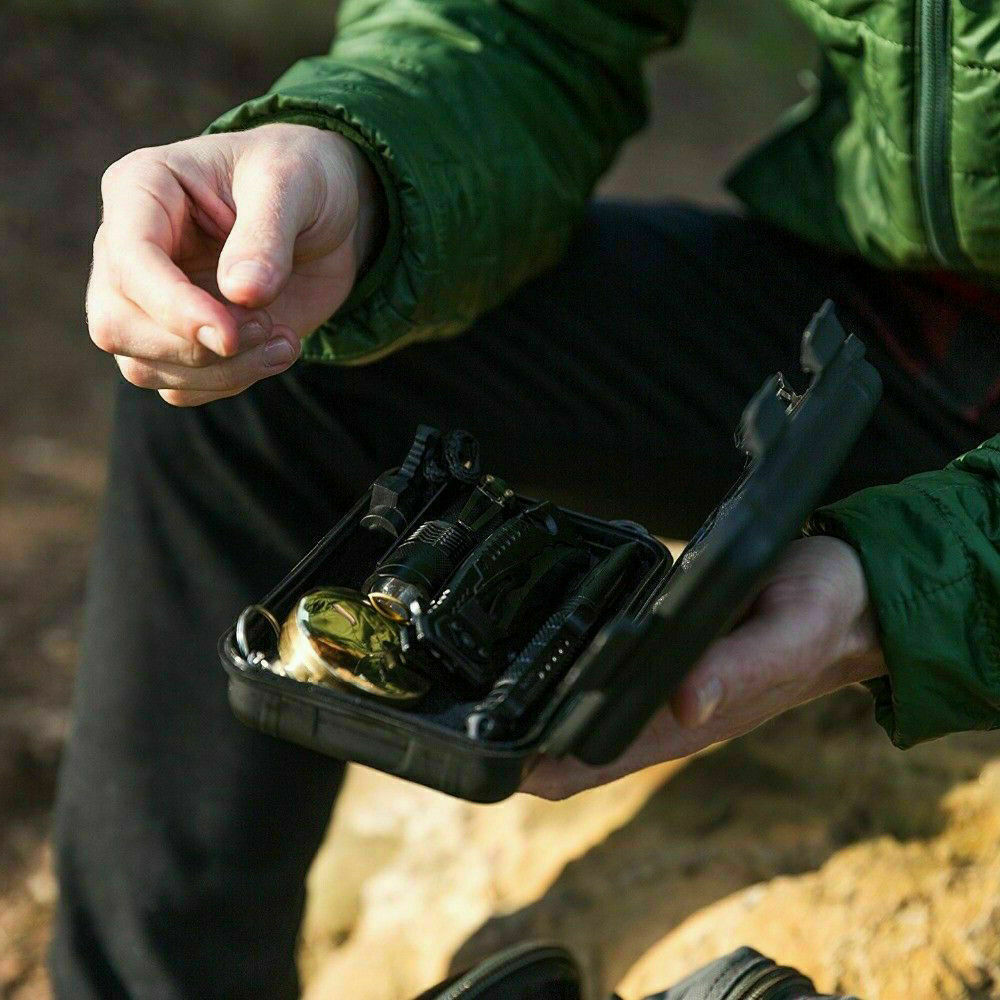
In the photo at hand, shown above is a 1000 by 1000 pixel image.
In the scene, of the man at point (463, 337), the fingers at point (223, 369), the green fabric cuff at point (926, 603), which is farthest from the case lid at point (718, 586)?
the man at point (463, 337)

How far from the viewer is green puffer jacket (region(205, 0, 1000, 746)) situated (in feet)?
3.29

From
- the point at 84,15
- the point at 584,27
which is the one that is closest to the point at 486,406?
the point at 584,27

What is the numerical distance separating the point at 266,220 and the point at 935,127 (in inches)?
26.1

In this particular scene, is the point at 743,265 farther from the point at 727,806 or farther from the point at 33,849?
the point at 33,849

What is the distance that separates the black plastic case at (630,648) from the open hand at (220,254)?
182mm

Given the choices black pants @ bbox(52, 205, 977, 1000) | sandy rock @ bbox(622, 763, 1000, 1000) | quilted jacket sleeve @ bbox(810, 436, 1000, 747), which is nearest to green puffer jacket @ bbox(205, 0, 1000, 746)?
quilted jacket sleeve @ bbox(810, 436, 1000, 747)

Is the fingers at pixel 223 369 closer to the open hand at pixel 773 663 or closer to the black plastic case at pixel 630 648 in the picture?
the black plastic case at pixel 630 648

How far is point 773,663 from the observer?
89 centimetres

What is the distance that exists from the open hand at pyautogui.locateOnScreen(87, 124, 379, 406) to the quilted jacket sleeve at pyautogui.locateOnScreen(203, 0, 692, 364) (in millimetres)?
62

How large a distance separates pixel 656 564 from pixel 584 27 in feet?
2.49

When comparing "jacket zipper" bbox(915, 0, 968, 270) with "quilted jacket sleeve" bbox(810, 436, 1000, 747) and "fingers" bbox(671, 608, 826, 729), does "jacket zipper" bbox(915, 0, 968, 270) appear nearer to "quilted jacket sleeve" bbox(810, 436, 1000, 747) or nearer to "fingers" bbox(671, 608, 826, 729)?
"quilted jacket sleeve" bbox(810, 436, 1000, 747)

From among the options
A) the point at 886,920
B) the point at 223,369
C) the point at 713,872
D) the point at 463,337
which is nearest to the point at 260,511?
the point at 463,337

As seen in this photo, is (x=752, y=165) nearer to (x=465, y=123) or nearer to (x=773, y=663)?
(x=465, y=123)

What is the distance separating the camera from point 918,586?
3.22 feet
